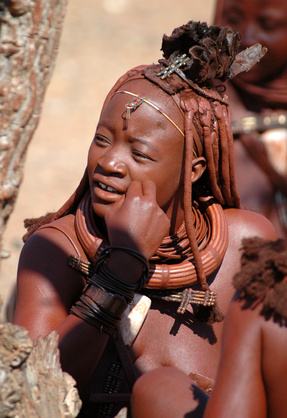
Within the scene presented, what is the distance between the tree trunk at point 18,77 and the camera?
242 cm

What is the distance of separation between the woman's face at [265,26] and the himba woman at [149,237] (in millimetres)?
2454

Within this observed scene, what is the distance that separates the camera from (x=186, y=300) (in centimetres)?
281

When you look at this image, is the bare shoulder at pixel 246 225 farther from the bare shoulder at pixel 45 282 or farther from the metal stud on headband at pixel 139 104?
the bare shoulder at pixel 45 282

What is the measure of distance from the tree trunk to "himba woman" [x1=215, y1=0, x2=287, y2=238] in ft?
9.46

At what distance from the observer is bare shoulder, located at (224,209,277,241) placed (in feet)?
10.1

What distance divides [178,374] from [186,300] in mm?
778

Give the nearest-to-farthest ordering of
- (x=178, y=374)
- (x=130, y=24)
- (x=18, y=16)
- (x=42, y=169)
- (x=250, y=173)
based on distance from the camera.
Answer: (x=178, y=374) → (x=18, y=16) → (x=250, y=173) → (x=42, y=169) → (x=130, y=24)

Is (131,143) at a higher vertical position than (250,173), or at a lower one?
lower

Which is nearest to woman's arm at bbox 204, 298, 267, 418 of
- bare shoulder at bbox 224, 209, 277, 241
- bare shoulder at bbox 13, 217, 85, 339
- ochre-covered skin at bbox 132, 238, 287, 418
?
ochre-covered skin at bbox 132, 238, 287, 418

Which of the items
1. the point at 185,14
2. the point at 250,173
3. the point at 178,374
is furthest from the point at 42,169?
the point at 178,374

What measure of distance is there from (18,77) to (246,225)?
1.21 m

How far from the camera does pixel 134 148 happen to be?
273 centimetres

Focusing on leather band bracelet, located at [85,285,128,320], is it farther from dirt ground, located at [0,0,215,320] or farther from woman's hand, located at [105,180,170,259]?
dirt ground, located at [0,0,215,320]

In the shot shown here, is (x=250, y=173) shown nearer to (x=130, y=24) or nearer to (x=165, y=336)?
(x=165, y=336)
